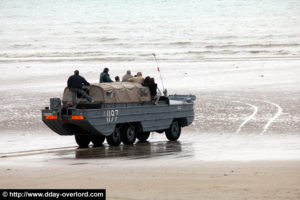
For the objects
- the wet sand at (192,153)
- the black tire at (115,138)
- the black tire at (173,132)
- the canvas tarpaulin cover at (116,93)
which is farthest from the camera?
the black tire at (173,132)

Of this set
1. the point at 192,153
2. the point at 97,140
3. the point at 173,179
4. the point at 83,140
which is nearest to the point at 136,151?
the point at 192,153

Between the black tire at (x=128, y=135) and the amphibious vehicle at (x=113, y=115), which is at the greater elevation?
the amphibious vehicle at (x=113, y=115)

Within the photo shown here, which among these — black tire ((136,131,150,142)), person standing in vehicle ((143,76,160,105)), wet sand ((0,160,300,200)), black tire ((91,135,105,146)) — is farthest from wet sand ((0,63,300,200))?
person standing in vehicle ((143,76,160,105))

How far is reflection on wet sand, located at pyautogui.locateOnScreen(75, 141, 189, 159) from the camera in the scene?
48.5 feet

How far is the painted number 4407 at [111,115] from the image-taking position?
16734 mm

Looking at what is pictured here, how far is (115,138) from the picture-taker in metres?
17.2

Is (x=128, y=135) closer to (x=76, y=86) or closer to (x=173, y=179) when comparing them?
(x=76, y=86)

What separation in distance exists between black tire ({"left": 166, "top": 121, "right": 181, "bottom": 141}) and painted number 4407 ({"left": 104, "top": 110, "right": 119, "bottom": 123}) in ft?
7.38

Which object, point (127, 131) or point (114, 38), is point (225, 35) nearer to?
point (114, 38)

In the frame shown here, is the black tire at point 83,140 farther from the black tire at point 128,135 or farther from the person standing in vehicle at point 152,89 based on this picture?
the person standing in vehicle at point 152,89

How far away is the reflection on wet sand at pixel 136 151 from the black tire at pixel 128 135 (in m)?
0.21

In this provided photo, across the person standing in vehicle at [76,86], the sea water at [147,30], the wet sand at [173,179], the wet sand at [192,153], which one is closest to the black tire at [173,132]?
the wet sand at [192,153]

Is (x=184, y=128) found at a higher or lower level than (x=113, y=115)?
lower

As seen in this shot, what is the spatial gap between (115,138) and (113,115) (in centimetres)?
66
